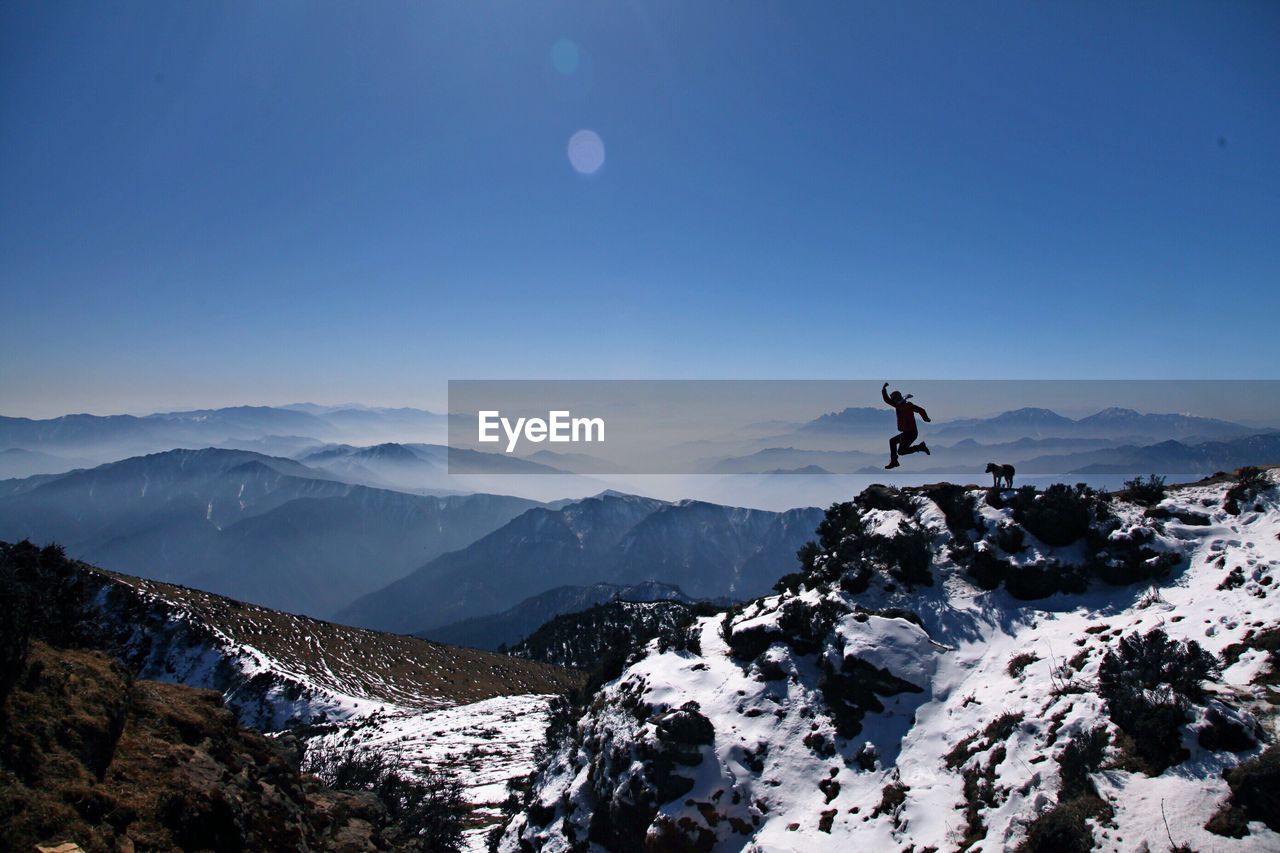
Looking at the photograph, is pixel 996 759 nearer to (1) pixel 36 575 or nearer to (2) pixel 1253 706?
(2) pixel 1253 706

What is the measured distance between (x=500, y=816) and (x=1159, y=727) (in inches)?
1571

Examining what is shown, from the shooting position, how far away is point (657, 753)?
79.1 ft

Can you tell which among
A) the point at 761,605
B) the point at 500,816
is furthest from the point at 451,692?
the point at 761,605

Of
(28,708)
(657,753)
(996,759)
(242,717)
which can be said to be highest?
(28,708)

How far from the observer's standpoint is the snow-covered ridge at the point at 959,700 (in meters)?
14.7

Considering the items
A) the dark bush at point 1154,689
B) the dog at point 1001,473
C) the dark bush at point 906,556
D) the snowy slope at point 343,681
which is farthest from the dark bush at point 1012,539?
the snowy slope at point 343,681

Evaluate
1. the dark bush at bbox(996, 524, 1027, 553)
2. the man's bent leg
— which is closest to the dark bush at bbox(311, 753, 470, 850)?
the man's bent leg

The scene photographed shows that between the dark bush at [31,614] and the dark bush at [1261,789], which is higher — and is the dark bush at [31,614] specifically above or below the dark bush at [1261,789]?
above

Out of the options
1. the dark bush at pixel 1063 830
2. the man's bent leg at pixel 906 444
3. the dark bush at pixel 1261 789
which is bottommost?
the dark bush at pixel 1063 830

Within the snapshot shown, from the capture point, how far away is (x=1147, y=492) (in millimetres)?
29750

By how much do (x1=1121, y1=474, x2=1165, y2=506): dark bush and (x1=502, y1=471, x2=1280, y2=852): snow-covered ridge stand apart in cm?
44

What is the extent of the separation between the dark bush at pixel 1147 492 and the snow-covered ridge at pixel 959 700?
44cm

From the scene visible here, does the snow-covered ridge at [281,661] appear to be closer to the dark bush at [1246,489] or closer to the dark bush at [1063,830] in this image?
the dark bush at [1063,830]

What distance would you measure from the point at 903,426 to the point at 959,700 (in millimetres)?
13268
